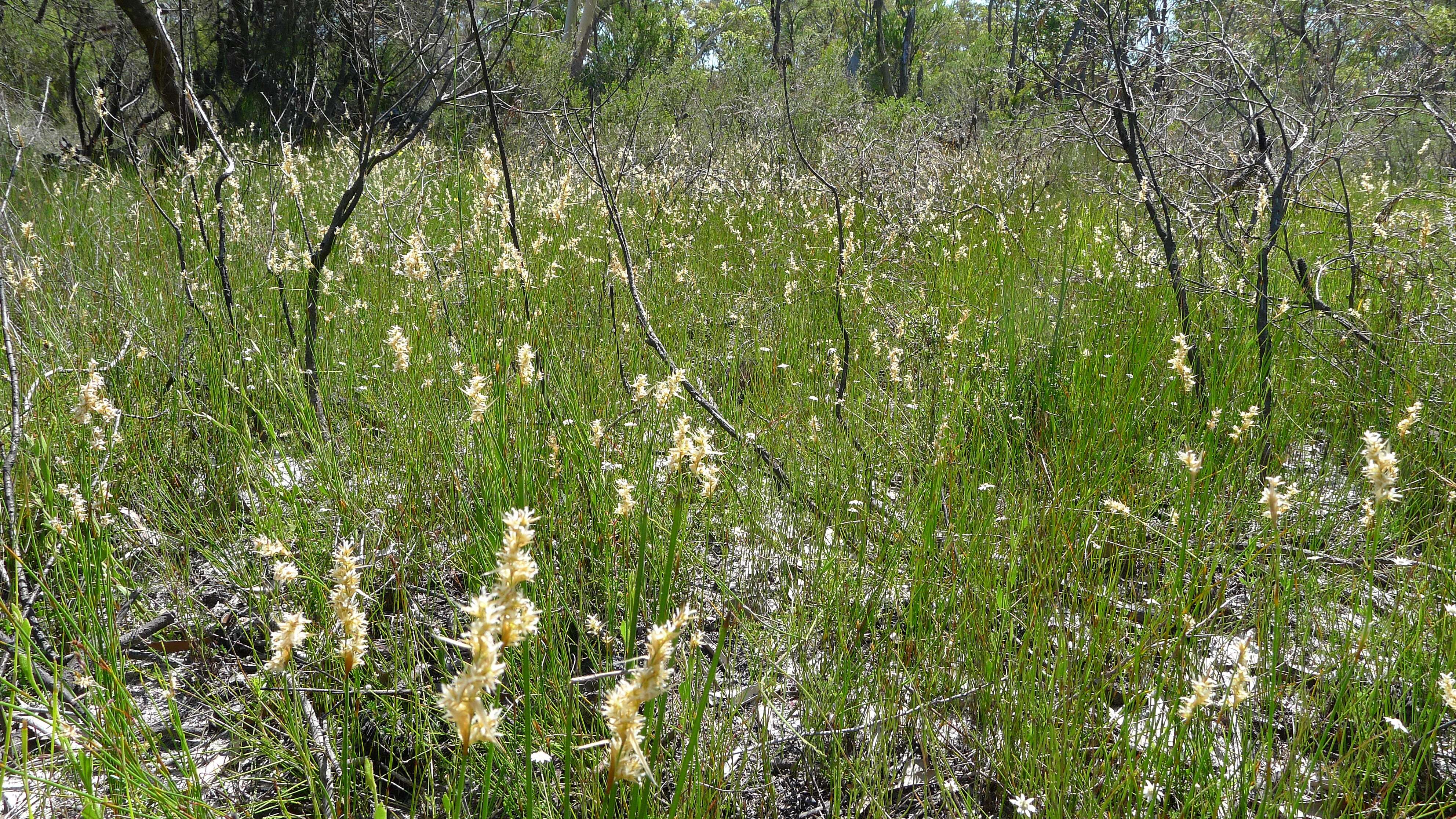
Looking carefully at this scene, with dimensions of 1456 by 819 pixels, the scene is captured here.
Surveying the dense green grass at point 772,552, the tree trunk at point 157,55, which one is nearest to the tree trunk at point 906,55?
the tree trunk at point 157,55

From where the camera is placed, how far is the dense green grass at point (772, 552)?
1.34m

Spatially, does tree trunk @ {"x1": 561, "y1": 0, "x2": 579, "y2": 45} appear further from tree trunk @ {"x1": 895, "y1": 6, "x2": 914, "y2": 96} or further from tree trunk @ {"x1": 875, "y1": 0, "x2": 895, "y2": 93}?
tree trunk @ {"x1": 895, "y1": 6, "x2": 914, "y2": 96}

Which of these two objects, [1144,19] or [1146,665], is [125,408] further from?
[1144,19]

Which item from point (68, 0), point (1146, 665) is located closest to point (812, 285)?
point (1146, 665)

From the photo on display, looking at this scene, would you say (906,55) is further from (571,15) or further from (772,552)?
(772,552)

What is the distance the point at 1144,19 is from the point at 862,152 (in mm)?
2335

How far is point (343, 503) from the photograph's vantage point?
200 centimetres

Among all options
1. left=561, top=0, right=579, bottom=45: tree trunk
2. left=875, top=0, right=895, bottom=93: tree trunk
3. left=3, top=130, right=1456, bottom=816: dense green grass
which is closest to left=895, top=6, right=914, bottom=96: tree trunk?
left=875, top=0, right=895, bottom=93: tree trunk

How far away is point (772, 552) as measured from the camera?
2160 mm

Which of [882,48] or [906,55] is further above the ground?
[882,48]

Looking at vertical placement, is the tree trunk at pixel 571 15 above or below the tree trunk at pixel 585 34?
above

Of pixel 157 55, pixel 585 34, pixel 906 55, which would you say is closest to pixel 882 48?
pixel 906 55

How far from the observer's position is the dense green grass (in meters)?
1.34

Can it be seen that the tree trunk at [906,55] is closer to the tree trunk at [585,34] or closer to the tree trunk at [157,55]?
the tree trunk at [585,34]
